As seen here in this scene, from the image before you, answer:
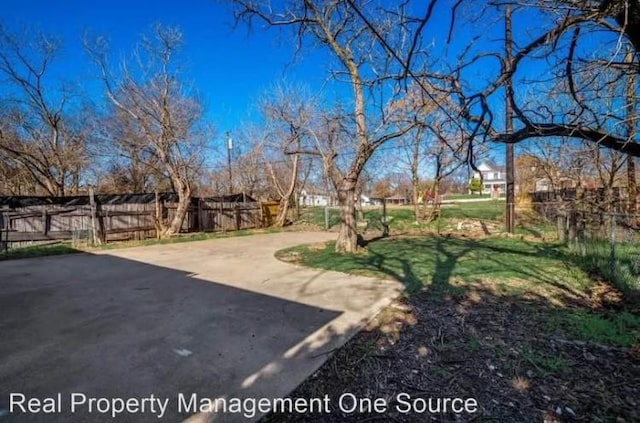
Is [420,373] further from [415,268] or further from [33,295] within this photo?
[33,295]

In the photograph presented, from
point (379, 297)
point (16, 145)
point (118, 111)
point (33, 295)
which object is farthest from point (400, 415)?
point (16, 145)

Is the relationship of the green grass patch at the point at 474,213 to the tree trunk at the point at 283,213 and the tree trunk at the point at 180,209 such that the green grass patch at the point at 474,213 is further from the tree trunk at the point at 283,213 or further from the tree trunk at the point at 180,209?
the tree trunk at the point at 180,209

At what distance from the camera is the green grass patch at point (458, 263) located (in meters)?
4.62

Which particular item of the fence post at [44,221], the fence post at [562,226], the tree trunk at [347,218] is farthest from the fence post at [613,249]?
the fence post at [44,221]

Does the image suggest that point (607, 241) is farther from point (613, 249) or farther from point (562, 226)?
point (562, 226)

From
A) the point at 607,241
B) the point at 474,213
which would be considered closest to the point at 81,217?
the point at 607,241

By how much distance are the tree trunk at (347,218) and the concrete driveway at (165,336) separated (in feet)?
6.37

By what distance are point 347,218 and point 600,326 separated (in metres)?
5.02

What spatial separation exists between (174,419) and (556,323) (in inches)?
136

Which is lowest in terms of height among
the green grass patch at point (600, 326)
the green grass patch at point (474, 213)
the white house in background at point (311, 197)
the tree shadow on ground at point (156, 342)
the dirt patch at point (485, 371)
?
the dirt patch at point (485, 371)

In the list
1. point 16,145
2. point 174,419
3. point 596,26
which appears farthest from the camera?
point 16,145

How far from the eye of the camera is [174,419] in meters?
1.88

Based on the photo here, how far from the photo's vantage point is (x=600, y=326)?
303cm

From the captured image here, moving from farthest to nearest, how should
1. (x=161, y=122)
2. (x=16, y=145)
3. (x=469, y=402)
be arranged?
(x=16, y=145) → (x=161, y=122) → (x=469, y=402)
